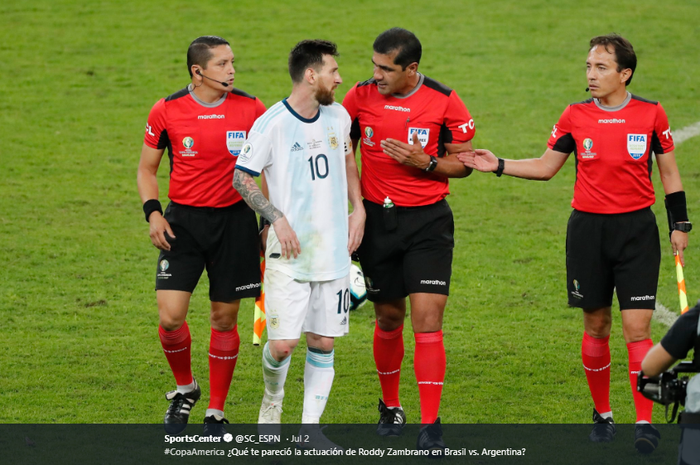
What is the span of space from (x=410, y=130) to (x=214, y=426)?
2345 millimetres

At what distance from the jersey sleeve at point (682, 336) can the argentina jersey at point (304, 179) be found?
7.82 ft

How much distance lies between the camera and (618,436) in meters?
6.32

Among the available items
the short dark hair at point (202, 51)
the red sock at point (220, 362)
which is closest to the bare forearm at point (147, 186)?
the short dark hair at point (202, 51)

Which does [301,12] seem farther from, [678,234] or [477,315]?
[678,234]

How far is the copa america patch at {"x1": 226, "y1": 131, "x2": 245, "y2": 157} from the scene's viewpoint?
247 inches

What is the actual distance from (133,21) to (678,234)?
16064 mm

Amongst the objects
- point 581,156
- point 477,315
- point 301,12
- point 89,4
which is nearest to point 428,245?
point 581,156

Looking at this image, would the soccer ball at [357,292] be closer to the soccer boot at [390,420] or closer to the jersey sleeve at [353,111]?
the soccer boot at [390,420]

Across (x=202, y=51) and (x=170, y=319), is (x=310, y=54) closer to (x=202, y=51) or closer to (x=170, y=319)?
(x=202, y=51)

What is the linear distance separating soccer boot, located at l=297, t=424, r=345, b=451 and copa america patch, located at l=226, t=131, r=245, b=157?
1.83m

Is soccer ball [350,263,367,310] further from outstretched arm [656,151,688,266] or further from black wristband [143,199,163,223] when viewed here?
outstretched arm [656,151,688,266]

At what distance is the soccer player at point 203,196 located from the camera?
6.27 m

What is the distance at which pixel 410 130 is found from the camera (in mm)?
6262

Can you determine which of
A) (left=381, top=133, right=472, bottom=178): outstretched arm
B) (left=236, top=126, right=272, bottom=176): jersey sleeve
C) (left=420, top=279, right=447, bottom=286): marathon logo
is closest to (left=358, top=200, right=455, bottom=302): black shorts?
(left=420, top=279, right=447, bottom=286): marathon logo
